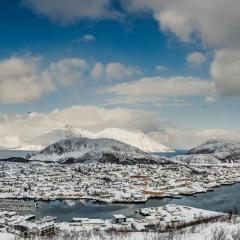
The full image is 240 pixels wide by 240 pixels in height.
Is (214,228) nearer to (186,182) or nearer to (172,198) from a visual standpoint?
(172,198)

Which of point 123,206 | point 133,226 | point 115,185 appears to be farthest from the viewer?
point 115,185

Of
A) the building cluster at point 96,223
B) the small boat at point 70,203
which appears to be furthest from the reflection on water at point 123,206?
the building cluster at point 96,223

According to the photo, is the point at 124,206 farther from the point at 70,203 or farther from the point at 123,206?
the point at 70,203

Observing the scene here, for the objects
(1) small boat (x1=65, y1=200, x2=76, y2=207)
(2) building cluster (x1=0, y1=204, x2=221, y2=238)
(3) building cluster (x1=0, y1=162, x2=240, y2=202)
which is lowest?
(2) building cluster (x1=0, y1=204, x2=221, y2=238)

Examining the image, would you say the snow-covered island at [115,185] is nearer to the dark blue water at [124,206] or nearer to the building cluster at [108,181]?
the building cluster at [108,181]

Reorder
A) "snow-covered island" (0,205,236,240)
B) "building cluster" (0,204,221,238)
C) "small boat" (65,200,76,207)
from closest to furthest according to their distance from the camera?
"snow-covered island" (0,205,236,240), "building cluster" (0,204,221,238), "small boat" (65,200,76,207)

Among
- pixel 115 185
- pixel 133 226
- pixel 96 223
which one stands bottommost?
pixel 133 226

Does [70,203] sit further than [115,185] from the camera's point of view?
No

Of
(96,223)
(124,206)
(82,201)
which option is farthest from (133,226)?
(82,201)

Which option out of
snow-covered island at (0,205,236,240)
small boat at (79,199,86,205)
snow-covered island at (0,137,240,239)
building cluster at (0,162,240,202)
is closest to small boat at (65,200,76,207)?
snow-covered island at (0,137,240,239)

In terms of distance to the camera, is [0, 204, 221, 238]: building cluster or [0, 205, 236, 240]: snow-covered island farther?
[0, 204, 221, 238]: building cluster

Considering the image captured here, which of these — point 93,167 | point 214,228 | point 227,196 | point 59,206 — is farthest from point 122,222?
point 93,167

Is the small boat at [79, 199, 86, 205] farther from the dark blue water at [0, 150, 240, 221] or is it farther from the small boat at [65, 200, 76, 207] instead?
the small boat at [65, 200, 76, 207]
